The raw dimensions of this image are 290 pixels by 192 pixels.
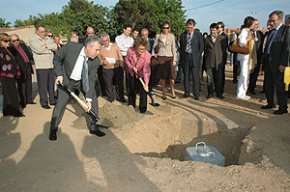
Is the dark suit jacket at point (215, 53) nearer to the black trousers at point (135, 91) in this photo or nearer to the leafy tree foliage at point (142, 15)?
the black trousers at point (135, 91)

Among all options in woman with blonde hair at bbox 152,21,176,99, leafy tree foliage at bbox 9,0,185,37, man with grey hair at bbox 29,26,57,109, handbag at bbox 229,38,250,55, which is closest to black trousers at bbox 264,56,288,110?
handbag at bbox 229,38,250,55

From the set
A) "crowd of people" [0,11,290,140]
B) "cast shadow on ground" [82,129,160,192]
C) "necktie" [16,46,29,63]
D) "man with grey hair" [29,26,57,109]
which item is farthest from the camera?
"necktie" [16,46,29,63]

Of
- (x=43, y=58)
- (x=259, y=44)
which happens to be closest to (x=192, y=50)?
(x=259, y=44)

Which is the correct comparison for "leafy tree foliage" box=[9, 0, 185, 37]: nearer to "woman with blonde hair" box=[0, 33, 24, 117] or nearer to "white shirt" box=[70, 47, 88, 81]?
"woman with blonde hair" box=[0, 33, 24, 117]

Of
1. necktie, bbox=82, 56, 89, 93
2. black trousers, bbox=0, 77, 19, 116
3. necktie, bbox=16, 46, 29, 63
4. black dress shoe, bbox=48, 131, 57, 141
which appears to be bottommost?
black dress shoe, bbox=48, 131, 57, 141

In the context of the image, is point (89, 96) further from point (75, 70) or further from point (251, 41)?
point (251, 41)

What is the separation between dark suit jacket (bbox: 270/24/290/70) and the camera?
502cm

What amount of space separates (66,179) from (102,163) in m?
0.53

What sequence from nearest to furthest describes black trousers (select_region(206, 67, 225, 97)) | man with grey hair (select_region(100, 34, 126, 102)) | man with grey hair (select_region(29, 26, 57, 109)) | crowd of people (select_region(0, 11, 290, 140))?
crowd of people (select_region(0, 11, 290, 140)) → man with grey hair (select_region(29, 26, 57, 109)) → man with grey hair (select_region(100, 34, 126, 102)) → black trousers (select_region(206, 67, 225, 97))

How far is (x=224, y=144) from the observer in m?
4.91

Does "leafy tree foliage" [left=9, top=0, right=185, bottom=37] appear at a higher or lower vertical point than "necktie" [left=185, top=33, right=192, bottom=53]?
higher

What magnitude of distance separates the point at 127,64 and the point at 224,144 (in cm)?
258

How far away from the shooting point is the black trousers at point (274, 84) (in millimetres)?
5332

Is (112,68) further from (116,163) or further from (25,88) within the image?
(116,163)
